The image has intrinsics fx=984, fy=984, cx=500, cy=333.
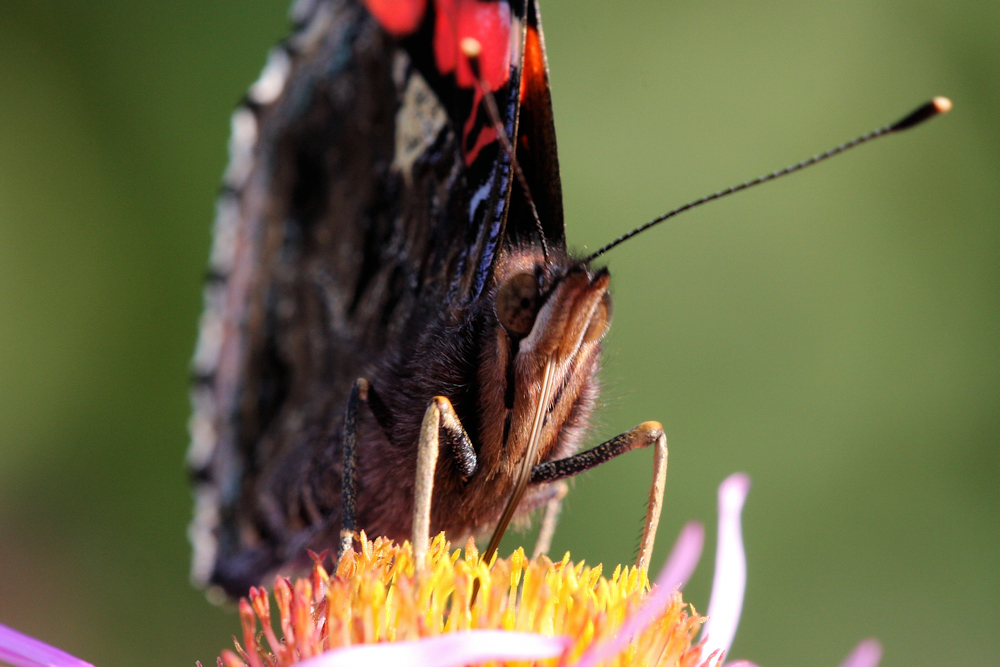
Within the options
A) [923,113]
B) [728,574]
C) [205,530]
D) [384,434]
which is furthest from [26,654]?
[923,113]

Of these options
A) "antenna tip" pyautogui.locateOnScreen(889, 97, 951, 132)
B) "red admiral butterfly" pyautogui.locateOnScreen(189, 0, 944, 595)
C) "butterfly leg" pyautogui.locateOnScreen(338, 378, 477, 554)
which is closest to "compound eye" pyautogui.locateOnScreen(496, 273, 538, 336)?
"red admiral butterfly" pyautogui.locateOnScreen(189, 0, 944, 595)

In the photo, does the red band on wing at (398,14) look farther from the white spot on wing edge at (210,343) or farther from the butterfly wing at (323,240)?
the white spot on wing edge at (210,343)

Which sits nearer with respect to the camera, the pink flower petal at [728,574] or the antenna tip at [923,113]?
the antenna tip at [923,113]

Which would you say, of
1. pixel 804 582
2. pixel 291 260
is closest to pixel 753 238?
pixel 804 582

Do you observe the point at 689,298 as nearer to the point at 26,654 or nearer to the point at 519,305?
the point at 519,305

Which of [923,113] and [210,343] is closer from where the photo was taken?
[923,113]

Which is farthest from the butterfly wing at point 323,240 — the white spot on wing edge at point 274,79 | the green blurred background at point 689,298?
the green blurred background at point 689,298
